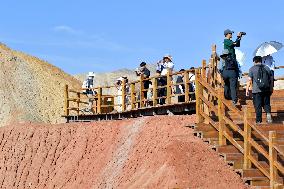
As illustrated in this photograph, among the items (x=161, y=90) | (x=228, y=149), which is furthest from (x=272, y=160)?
(x=161, y=90)

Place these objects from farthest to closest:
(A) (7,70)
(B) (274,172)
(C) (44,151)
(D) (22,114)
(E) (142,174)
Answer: (A) (7,70)
(D) (22,114)
(C) (44,151)
(E) (142,174)
(B) (274,172)

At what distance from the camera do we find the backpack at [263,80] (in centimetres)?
1814

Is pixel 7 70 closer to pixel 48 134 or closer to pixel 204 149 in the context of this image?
pixel 48 134

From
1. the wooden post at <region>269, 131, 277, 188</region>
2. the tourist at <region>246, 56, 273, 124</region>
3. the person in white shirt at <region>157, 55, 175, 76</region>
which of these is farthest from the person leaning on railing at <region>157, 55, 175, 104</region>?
the wooden post at <region>269, 131, 277, 188</region>

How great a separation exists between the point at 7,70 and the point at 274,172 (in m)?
65.4

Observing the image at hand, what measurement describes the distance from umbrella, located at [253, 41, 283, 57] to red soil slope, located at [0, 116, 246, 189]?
9.98 ft

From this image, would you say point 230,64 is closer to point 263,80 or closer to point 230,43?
point 230,43

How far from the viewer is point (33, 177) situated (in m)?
28.0

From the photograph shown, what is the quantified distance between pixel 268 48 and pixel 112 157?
19.9 ft

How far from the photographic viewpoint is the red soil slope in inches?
666

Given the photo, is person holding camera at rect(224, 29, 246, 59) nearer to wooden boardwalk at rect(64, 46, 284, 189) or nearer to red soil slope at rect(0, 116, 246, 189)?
wooden boardwalk at rect(64, 46, 284, 189)

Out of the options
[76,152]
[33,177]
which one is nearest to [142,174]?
[76,152]

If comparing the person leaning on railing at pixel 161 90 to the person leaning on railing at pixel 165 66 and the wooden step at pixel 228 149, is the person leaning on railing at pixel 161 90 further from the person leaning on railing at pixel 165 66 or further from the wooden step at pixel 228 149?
the wooden step at pixel 228 149

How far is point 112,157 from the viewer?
77.7 feet
